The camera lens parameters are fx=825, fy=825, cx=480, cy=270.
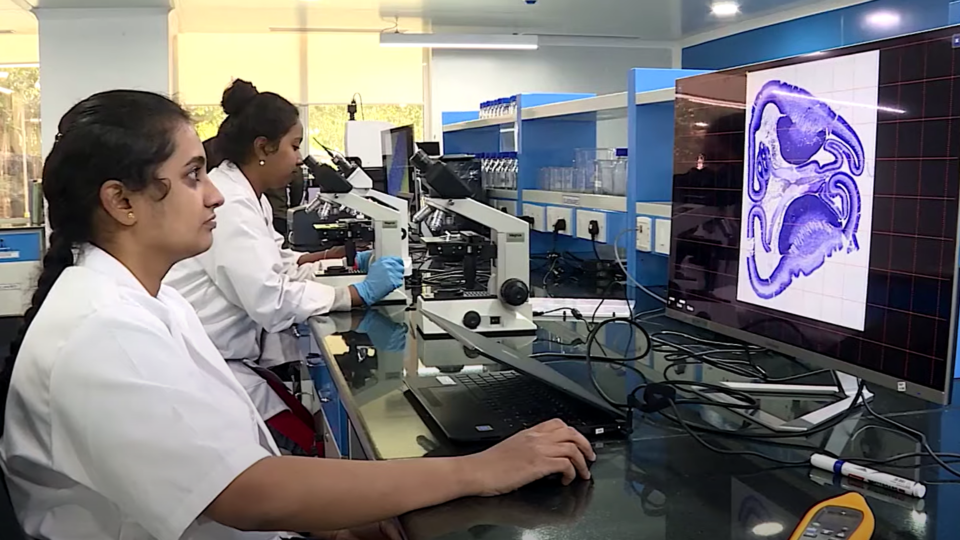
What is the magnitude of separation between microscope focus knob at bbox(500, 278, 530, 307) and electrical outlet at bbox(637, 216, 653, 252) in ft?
1.59

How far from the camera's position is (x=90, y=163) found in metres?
1.02

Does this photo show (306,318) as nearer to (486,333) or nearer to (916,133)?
(486,333)

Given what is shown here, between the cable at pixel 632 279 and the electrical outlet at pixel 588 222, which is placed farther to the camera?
the electrical outlet at pixel 588 222

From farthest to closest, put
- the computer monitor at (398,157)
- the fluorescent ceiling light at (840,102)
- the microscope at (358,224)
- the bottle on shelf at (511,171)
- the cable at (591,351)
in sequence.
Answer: the bottle on shelf at (511,171)
the computer monitor at (398,157)
the microscope at (358,224)
the cable at (591,351)
the fluorescent ceiling light at (840,102)

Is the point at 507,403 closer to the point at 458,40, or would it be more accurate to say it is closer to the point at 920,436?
the point at 920,436

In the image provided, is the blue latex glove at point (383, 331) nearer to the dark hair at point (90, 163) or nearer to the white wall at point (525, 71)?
the dark hair at point (90, 163)

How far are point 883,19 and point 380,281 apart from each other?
19.7 feet

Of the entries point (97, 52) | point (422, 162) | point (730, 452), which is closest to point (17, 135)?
point (97, 52)

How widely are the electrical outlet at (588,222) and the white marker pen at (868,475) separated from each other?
1.62 m

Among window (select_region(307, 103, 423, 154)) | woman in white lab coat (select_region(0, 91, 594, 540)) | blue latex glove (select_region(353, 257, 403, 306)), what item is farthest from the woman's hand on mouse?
window (select_region(307, 103, 423, 154))

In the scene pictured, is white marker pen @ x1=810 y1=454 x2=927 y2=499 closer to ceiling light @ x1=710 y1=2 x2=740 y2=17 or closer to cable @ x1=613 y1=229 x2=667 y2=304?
cable @ x1=613 y1=229 x2=667 y2=304

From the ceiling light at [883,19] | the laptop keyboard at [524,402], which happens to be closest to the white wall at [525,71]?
the ceiling light at [883,19]

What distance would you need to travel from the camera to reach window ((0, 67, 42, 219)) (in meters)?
7.30

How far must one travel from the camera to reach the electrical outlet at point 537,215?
10.4ft
